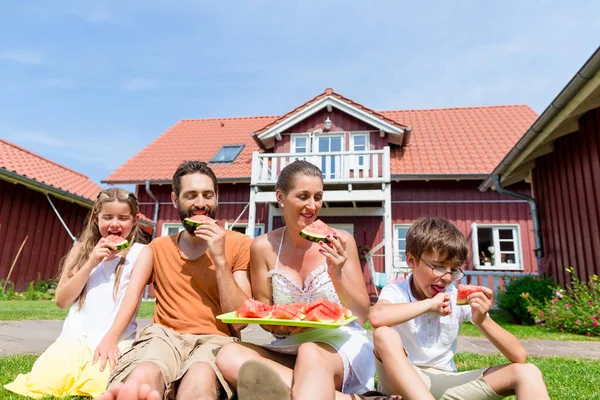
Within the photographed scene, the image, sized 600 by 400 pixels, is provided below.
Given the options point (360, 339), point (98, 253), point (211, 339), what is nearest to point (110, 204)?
point (98, 253)

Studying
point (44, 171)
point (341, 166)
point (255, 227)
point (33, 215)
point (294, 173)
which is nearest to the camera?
point (294, 173)

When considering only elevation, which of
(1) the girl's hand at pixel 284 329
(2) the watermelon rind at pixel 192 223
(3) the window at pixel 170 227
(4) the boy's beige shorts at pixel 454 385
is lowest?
(4) the boy's beige shorts at pixel 454 385

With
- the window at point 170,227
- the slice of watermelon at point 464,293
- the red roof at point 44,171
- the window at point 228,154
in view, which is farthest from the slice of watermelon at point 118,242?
the window at point 228,154

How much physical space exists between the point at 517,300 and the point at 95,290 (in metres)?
8.43

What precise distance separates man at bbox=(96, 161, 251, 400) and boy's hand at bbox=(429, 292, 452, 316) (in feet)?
3.78

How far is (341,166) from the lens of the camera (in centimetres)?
1320

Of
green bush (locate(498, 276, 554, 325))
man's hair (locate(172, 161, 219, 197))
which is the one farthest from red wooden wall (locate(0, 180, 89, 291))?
green bush (locate(498, 276, 554, 325))

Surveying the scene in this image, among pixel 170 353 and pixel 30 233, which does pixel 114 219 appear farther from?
pixel 30 233

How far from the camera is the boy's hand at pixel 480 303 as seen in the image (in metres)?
2.15

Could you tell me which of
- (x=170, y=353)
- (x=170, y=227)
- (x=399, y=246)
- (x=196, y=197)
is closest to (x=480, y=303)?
(x=170, y=353)

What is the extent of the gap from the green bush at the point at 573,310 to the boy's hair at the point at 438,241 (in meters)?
6.01

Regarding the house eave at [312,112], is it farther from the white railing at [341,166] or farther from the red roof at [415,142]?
the white railing at [341,166]

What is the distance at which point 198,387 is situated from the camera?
6.58ft

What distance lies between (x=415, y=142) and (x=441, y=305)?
1501cm
